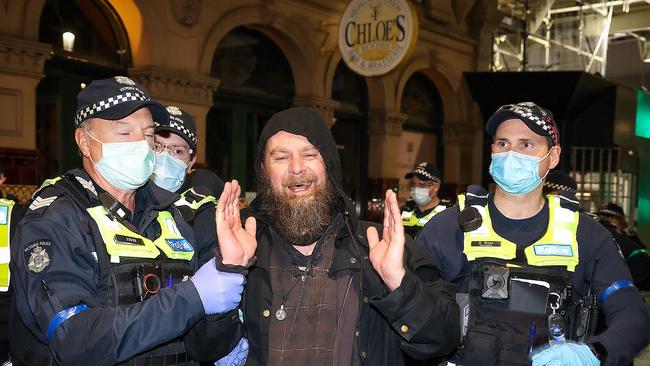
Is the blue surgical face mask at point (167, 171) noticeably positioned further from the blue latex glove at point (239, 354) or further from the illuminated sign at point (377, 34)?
the illuminated sign at point (377, 34)

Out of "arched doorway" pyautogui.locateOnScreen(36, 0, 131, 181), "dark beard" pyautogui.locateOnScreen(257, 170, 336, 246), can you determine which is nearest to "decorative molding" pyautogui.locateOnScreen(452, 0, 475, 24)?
"arched doorway" pyautogui.locateOnScreen(36, 0, 131, 181)

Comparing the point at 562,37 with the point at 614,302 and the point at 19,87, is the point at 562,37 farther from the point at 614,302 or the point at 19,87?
the point at 614,302

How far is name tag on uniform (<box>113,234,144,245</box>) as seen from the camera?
212cm

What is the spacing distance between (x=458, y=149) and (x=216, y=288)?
516 inches

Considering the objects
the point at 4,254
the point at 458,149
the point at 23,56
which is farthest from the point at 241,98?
the point at 4,254

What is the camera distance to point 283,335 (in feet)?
7.31

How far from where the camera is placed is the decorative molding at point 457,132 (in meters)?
14.3

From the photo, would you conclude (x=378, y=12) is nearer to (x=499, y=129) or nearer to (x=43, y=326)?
(x=499, y=129)

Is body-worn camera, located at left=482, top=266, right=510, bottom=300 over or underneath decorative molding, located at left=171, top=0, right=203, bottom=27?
underneath

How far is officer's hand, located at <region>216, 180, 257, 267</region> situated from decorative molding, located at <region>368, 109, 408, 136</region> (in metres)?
10.1

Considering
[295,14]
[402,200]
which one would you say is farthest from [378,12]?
[402,200]

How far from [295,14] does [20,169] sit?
538cm

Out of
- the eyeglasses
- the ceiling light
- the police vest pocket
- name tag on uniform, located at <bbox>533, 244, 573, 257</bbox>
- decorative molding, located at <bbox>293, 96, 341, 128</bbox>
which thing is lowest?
the police vest pocket

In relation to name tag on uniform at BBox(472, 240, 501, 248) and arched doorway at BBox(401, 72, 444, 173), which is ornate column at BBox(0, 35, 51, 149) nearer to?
name tag on uniform at BBox(472, 240, 501, 248)
